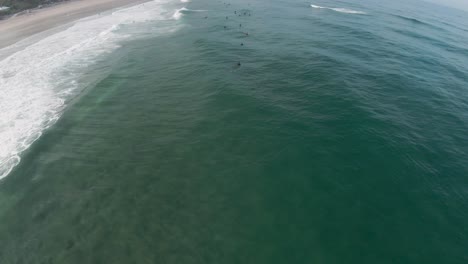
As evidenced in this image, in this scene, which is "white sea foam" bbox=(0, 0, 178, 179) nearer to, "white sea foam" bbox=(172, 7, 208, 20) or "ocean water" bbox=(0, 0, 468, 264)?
"ocean water" bbox=(0, 0, 468, 264)

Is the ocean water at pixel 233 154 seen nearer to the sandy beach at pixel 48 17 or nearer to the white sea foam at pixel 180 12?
the sandy beach at pixel 48 17

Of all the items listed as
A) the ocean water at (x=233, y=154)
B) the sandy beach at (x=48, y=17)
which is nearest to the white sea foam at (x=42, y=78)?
the ocean water at (x=233, y=154)

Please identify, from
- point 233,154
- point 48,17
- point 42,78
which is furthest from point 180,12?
point 233,154

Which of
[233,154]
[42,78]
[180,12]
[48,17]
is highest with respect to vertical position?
[180,12]

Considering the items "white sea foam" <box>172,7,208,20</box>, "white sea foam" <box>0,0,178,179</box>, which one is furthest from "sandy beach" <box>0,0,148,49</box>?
"white sea foam" <box>172,7,208,20</box>

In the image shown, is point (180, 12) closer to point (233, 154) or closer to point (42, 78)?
point (42, 78)
